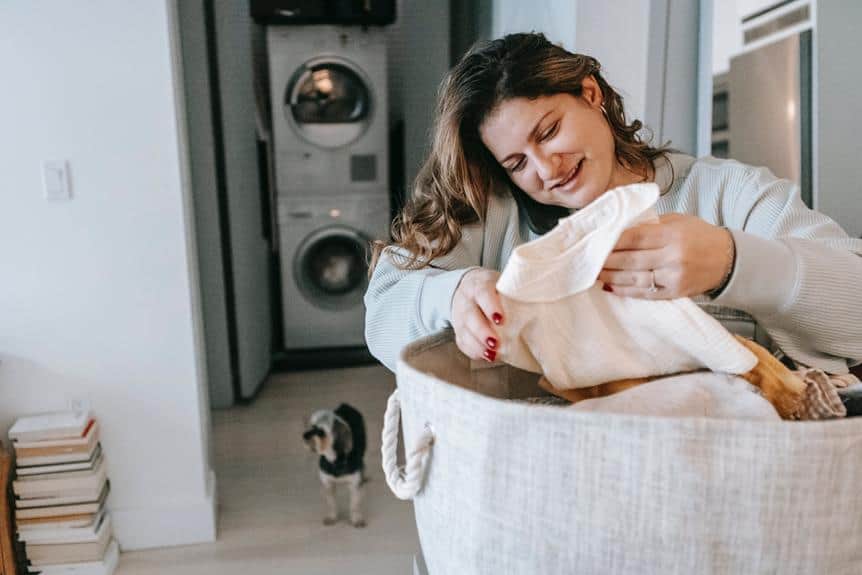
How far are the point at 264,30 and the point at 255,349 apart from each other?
5.40ft

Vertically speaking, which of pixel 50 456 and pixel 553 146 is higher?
pixel 553 146

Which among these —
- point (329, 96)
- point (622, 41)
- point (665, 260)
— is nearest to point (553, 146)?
point (665, 260)

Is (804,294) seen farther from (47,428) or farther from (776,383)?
(47,428)

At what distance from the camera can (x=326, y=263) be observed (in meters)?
3.76

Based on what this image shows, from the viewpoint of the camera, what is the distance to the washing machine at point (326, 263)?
3.69m

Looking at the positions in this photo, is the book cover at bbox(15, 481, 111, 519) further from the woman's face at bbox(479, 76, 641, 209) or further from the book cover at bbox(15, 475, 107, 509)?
the woman's face at bbox(479, 76, 641, 209)

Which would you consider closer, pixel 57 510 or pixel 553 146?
pixel 553 146

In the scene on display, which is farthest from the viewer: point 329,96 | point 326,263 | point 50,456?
point 326,263

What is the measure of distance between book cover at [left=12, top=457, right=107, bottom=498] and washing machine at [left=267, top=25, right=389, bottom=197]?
2.04 metres

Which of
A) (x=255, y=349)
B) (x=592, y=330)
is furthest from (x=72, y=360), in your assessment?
(x=592, y=330)

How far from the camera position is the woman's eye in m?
0.80

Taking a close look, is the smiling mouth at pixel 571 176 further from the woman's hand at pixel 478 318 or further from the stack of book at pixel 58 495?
the stack of book at pixel 58 495

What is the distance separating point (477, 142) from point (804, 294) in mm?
437

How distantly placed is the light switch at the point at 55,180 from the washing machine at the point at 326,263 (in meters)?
1.76
